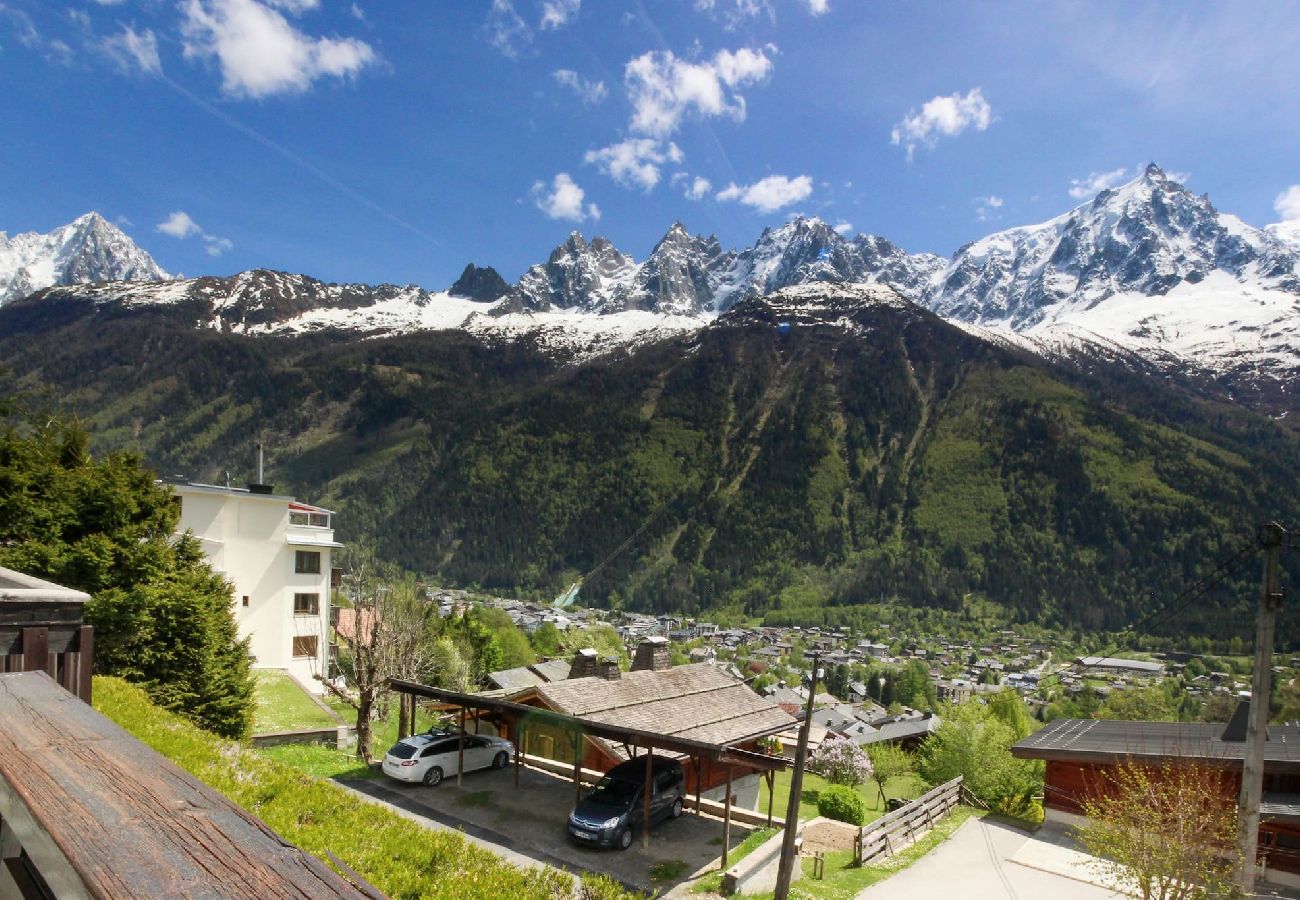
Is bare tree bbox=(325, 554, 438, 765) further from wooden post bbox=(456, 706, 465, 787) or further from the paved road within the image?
the paved road

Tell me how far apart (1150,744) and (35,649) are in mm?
32455

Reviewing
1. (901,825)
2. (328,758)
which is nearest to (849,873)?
(901,825)

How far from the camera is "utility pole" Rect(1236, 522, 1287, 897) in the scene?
43.7 feet

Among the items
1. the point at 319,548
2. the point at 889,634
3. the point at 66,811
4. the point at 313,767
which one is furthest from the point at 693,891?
the point at 889,634

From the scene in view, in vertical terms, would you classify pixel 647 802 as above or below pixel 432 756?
above

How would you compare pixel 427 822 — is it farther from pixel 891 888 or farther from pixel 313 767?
pixel 891 888

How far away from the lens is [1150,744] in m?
27.1

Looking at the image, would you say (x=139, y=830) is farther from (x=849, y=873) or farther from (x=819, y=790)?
(x=819, y=790)

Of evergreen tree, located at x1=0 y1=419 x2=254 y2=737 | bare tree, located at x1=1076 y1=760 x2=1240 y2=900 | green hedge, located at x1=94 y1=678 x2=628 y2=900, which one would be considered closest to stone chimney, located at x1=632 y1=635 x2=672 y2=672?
evergreen tree, located at x1=0 y1=419 x2=254 y2=737

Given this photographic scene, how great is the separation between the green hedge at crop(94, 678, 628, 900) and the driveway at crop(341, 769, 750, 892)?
11.2 meters

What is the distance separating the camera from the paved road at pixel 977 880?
65.3 feet

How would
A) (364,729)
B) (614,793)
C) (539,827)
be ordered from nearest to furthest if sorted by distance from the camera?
1. (614,793)
2. (539,827)
3. (364,729)

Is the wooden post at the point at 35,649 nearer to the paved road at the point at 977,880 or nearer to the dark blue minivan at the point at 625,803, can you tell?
the dark blue minivan at the point at 625,803

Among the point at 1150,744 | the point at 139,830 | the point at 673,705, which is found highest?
Answer: the point at 139,830
